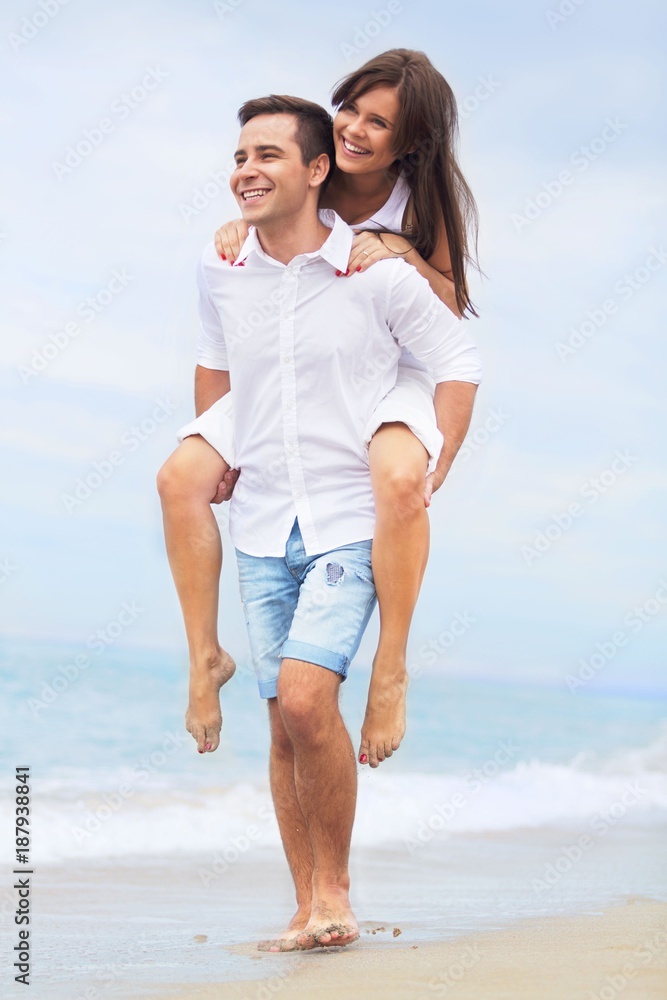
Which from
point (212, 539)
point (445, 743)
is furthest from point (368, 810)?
point (212, 539)

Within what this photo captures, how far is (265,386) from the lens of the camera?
4059 mm

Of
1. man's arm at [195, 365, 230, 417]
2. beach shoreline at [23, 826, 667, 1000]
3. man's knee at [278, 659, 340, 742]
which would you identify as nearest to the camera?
beach shoreline at [23, 826, 667, 1000]

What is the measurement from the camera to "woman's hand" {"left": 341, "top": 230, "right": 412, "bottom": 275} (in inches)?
156

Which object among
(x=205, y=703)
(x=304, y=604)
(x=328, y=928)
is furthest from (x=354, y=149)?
(x=328, y=928)

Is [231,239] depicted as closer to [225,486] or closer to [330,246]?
[330,246]

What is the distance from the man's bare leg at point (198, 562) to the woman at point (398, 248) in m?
0.01

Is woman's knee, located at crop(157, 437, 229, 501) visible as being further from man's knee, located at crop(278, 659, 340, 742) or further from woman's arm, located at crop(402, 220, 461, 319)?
woman's arm, located at crop(402, 220, 461, 319)

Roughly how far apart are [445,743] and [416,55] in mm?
9122

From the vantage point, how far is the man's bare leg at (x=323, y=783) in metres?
3.78

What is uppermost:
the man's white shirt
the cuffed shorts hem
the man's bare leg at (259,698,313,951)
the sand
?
the man's white shirt

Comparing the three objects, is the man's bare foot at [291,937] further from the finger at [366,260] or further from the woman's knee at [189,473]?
the finger at [366,260]

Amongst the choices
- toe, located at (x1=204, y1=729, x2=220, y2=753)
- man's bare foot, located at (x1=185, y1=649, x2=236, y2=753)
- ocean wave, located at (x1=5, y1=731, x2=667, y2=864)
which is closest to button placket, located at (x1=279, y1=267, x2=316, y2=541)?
man's bare foot, located at (x1=185, y1=649, x2=236, y2=753)

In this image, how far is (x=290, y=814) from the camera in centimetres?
416

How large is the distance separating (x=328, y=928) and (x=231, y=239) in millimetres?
2128
